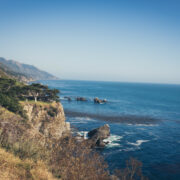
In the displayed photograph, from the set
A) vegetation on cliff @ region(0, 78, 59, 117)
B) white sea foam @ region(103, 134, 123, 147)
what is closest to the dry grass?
white sea foam @ region(103, 134, 123, 147)

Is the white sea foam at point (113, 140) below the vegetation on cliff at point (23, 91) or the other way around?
below

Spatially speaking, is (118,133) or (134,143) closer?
(134,143)

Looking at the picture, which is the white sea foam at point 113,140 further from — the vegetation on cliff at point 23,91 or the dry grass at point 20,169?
the dry grass at point 20,169

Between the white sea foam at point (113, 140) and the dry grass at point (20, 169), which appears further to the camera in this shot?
the white sea foam at point (113, 140)

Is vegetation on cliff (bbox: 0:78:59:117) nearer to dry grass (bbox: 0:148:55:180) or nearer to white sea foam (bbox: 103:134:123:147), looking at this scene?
white sea foam (bbox: 103:134:123:147)

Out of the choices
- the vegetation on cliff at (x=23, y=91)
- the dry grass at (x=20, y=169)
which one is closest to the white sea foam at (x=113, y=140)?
the vegetation on cliff at (x=23, y=91)

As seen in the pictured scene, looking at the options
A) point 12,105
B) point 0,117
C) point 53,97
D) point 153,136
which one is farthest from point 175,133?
point 0,117

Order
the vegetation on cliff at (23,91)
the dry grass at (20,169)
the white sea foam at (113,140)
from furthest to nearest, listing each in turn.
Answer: the vegetation on cliff at (23,91), the white sea foam at (113,140), the dry grass at (20,169)

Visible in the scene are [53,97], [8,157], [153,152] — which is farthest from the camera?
[53,97]

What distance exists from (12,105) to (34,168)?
26924mm

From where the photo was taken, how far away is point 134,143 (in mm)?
34469

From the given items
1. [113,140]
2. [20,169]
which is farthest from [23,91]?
[20,169]

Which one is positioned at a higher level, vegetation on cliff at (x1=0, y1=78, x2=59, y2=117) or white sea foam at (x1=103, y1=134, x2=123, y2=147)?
vegetation on cliff at (x1=0, y1=78, x2=59, y2=117)

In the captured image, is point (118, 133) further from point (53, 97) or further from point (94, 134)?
point (53, 97)
